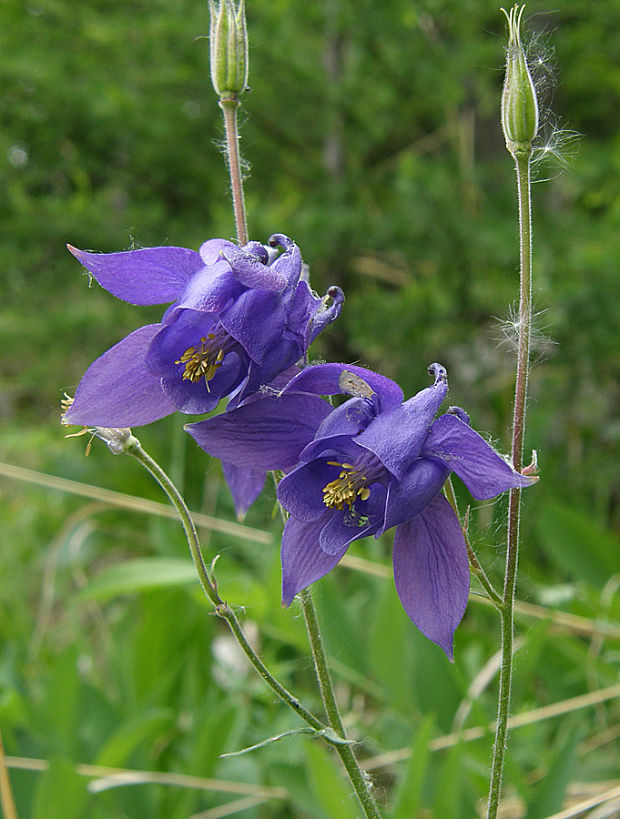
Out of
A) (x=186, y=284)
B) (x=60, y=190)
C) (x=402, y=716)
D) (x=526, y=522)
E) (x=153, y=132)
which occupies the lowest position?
(x=526, y=522)

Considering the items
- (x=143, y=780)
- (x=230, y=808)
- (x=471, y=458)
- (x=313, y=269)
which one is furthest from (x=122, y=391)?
(x=313, y=269)

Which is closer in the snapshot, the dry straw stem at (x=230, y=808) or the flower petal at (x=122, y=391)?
the flower petal at (x=122, y=391)

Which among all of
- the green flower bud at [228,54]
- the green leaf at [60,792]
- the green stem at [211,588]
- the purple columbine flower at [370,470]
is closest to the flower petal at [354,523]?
the purple columbine flower at [370,470]

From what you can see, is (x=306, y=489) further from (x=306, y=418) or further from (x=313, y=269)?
(x=313, y=269)

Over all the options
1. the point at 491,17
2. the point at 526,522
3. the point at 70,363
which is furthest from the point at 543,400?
the point at 70,363

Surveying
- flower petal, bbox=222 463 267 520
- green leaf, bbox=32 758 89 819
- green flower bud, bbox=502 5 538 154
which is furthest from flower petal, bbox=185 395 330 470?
green leaf, bbox=32 758 89 819

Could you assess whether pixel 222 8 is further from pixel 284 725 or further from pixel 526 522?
pixel 526 522

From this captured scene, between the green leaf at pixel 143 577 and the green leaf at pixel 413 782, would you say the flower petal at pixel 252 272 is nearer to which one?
the green leaf at pixel 413 782
